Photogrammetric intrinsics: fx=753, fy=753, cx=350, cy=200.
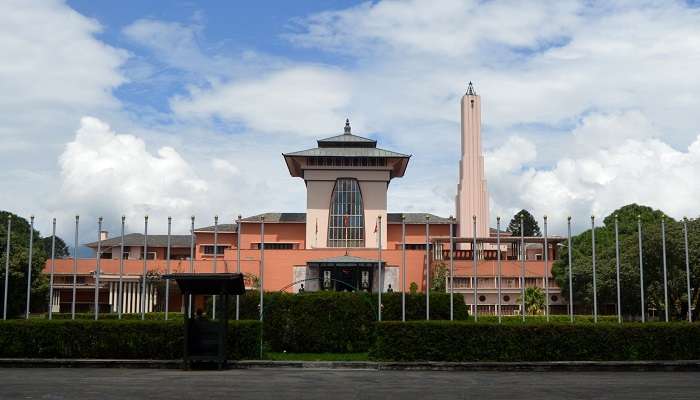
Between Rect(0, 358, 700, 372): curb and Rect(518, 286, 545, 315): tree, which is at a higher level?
Rect(518, 286, 545, 315): tree

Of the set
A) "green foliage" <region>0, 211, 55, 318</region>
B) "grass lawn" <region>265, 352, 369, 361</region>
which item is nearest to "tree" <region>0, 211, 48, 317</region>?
"green foliage" <region>0, 211, 55, 318</region>

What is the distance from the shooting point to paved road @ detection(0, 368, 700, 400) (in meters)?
13.2

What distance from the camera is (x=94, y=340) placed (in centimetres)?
2031

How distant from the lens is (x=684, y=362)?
767 inches

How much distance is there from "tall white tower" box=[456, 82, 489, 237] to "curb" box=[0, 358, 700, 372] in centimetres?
4261

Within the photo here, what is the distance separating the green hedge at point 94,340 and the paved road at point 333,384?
143 centimetres

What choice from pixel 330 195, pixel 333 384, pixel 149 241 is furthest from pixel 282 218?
pixel 333 384

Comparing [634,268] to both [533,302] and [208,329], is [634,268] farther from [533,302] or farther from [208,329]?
[208,329]

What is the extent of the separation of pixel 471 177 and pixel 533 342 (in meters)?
43.5

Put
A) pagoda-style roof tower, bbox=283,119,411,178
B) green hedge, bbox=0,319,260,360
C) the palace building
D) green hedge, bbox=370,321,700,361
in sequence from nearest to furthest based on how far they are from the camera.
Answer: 1. green hedge, bbox=370,321,700,361
2. green hedge, bbox=0,319,260,360
3. the palace building
4. pagoda-style roof tower, bbox=283,119,411,178

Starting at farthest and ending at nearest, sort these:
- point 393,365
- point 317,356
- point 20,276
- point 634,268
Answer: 1. point 20,276
2. point 634,268
3. point 317,356
4. point 393,365

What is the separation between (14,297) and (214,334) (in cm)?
2973

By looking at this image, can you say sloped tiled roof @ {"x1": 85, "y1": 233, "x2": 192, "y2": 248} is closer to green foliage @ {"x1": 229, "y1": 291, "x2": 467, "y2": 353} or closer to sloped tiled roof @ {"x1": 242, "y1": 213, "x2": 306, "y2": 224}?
sloped tiled roof @ {"x1": 242, "y1": 213, "x2": 306, "y2": 224}

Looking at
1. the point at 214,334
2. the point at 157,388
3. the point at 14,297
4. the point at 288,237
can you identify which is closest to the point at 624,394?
the point at 157,388
